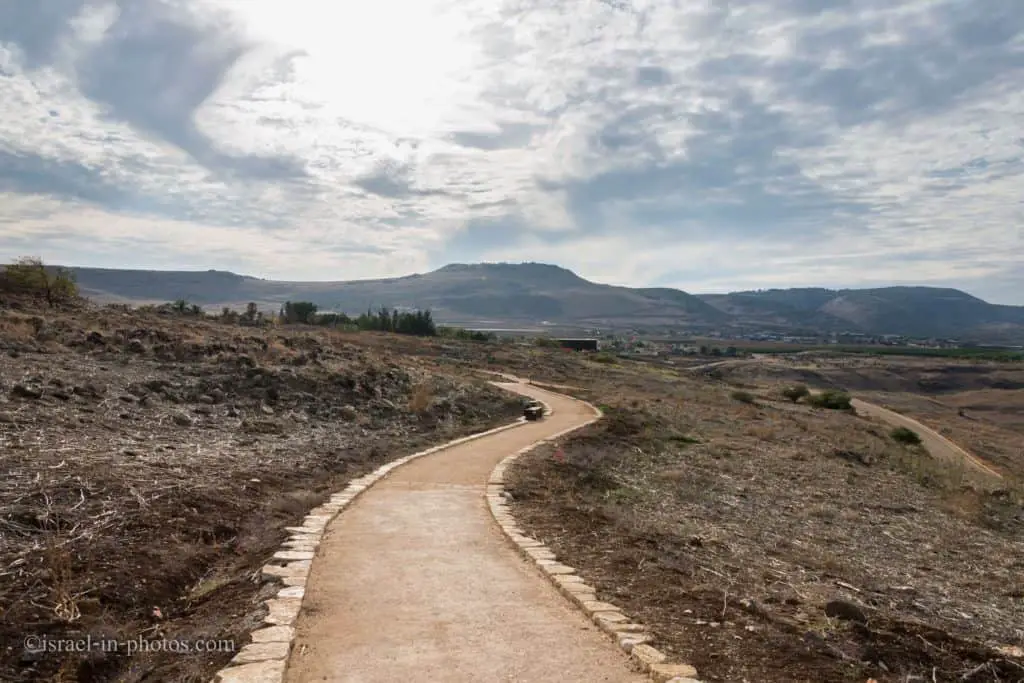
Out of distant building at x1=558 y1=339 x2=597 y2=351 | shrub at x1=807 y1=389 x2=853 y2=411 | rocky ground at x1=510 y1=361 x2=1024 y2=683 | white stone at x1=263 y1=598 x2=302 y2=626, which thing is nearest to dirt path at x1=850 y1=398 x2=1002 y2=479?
shrub at x1=807 y1=389 x2=853 y2=411

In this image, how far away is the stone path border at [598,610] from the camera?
17.6ft

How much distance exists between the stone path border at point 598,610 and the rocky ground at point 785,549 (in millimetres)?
199

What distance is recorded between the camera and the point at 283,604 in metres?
6.61

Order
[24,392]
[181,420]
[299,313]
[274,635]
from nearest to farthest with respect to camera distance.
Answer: [274,635]
[24,392]
[181,420]
[299,313]

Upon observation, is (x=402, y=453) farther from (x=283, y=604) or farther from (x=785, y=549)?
(x=283, y=604)

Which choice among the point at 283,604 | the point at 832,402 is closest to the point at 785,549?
the point at 283,604

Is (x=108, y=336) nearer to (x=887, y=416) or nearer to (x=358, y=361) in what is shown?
(x=358, y=361)

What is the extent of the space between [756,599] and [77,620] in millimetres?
6354

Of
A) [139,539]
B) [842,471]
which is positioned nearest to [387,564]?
[139,539]

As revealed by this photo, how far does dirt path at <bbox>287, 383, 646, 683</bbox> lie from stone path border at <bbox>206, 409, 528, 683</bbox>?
11 cm

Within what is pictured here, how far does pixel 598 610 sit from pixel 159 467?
7.49m

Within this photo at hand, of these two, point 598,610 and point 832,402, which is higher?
point 598,610

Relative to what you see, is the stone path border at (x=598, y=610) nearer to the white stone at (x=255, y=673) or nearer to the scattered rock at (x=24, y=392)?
the white stone at (x=255, y=673)

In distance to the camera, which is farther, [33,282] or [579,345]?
[579,345]
